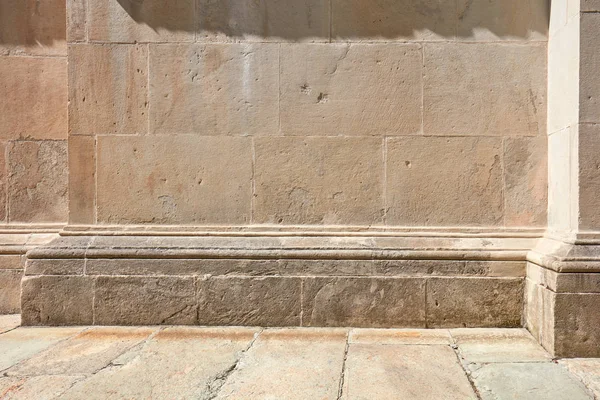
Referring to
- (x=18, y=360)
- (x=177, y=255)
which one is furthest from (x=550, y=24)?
(x=18, y=360)

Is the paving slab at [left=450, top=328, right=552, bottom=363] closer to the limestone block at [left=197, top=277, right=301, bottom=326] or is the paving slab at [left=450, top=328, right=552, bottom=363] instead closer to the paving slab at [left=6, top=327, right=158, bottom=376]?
the limestone block at [left=197, top=277, right=301, bottom=326]

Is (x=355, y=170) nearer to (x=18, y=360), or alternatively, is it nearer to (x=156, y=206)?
(x=156, y=206)

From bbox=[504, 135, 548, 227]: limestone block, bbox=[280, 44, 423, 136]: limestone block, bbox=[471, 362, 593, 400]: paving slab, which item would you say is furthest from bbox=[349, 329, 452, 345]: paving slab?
bbox=[280, 44, 423, 136]: limestone block

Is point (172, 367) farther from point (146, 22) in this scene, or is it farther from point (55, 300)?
point (146, 22)

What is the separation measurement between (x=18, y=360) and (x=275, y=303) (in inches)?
83.0

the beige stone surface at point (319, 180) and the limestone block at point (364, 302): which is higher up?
the beige stone surface at point (319, 180)

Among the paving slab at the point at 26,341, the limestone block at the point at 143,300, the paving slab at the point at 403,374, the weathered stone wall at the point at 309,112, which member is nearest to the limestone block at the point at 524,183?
the weathered stone wall at the point at 309,112

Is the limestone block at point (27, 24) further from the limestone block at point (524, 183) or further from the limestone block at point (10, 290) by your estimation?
the limestone block at point (524, 183)

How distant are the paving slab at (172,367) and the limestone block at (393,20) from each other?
10.1 feet

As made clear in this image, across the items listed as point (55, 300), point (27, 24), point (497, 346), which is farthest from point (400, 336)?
point (27, 24)

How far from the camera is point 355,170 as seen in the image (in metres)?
4.25

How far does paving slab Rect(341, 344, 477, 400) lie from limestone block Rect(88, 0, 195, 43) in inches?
134

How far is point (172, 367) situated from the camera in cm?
318

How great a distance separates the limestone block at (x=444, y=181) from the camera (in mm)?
4188
